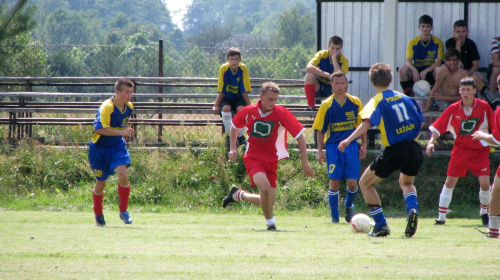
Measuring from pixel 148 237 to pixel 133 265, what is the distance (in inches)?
74.1

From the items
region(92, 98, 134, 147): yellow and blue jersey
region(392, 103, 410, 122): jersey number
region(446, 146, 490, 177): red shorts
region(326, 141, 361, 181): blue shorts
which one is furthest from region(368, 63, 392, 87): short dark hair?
region(92, 98, 134, 147): yellow and blue jersey

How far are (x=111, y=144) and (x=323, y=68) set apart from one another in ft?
16.3

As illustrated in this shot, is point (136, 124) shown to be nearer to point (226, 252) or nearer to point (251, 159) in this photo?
point (251, 159)

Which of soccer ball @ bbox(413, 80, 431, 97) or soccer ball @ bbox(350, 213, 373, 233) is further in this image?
soccer ball @ bbox(413, 80, 431, 97)

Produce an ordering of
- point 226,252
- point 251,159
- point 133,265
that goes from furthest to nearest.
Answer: point 251,159 < point 226,252 < point 133,265

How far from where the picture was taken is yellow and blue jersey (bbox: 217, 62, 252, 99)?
40.1 ft

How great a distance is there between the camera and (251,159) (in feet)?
28.3

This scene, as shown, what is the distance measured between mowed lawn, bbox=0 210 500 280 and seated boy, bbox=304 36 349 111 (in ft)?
13.2

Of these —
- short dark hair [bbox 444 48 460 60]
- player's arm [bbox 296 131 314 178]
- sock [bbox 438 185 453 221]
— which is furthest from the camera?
short dark hair [bbox 444 48 460 60]

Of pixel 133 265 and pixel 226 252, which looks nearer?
pixel 133 265

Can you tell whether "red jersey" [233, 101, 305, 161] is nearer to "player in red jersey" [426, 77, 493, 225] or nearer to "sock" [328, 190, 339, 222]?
"sock" [328, 190, 339, 222]

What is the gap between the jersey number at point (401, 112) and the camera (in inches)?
288

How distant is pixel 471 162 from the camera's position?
9516 millimetres

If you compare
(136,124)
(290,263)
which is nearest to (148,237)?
(290,263)
